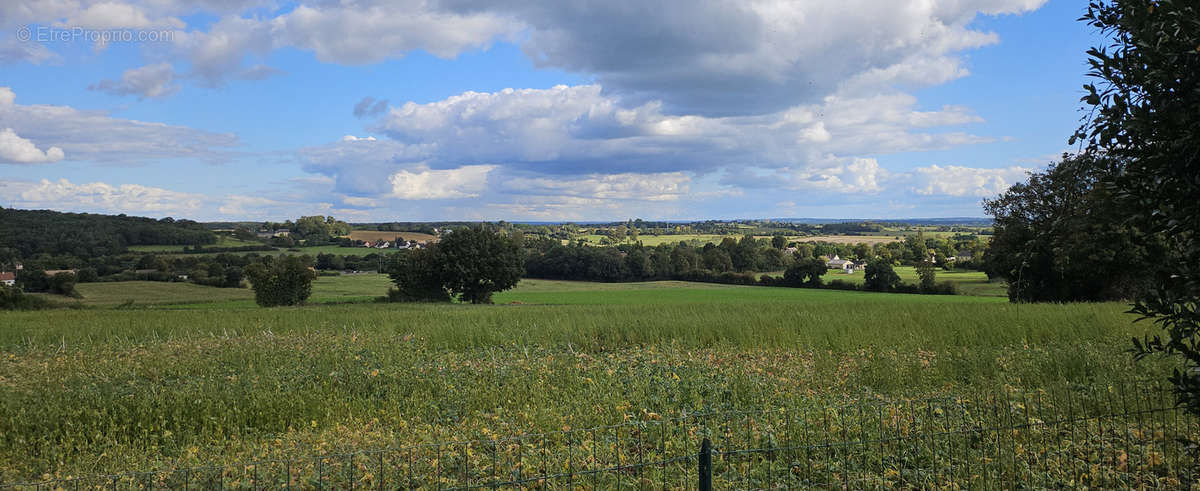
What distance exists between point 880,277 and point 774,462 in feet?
187

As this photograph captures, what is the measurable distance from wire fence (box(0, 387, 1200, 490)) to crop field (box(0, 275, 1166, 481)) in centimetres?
78

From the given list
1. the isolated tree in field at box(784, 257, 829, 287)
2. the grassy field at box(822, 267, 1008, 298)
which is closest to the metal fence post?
the grassy field at box(822, 267, 1008, 298)

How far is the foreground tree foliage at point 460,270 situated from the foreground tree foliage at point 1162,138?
5235cm

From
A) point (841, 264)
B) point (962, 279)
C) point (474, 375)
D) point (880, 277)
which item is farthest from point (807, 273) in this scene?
point (474, 375)

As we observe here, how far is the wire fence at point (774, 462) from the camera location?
19.2 ft

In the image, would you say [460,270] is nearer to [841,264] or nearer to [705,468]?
[841,264]

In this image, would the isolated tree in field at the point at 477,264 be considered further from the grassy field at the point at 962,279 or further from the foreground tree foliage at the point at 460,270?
the grassy field at the point at 962,279

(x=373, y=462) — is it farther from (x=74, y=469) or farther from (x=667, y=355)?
(x=667, y=355)

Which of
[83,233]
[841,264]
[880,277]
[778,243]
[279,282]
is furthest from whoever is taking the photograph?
[778,243]

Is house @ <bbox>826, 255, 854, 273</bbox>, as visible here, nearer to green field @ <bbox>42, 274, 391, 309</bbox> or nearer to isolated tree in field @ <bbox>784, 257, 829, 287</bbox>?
isolated tree in field @ <bbox>784, 257, 829, 287</bbox>

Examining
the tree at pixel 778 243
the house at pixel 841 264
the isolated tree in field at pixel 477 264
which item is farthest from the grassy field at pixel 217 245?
the house at pixel 841 264

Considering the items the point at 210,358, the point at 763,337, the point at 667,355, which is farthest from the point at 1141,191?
the point at 210,358

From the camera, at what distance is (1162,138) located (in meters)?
3.62

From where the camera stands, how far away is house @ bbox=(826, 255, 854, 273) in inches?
2766
